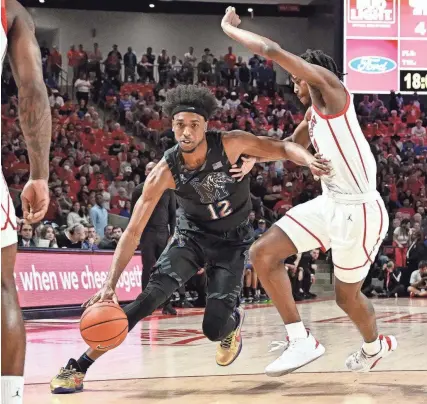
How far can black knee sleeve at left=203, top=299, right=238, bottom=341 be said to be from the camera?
4.85m

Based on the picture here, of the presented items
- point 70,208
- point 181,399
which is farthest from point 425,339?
point 70,208

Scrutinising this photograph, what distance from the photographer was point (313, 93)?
4770 mm

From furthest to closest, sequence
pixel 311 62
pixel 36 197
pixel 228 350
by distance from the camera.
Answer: pixel 228 350
pixel 311 62
pixel 36 197

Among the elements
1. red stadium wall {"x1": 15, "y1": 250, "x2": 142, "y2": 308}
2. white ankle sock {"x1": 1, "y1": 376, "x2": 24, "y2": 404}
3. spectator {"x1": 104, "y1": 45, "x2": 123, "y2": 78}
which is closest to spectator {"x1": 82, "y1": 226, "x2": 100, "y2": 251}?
red stadium wall {"x1": 15, "y1": 250, "x2": 142, "y2": 308}

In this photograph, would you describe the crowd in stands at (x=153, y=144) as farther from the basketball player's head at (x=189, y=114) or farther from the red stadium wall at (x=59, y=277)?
the basketball player's head at (x=189, y=114)

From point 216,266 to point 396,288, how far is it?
36.2 feet

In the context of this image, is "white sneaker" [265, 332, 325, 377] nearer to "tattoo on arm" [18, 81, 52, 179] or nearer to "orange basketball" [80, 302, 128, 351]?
"orange basketball" [80, 302, 128, 351]

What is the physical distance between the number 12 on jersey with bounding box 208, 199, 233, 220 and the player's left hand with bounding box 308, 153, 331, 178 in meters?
0.61

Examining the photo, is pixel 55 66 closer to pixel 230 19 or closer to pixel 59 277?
pixel 59 277

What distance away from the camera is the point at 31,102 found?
2691 mm

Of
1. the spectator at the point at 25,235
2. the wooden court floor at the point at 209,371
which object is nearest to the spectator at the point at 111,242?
the spectator at the point at 25,235

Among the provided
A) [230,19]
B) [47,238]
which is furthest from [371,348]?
[47,238]

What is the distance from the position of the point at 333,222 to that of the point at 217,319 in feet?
2.86

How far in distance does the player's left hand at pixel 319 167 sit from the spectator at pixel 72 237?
258 inches
